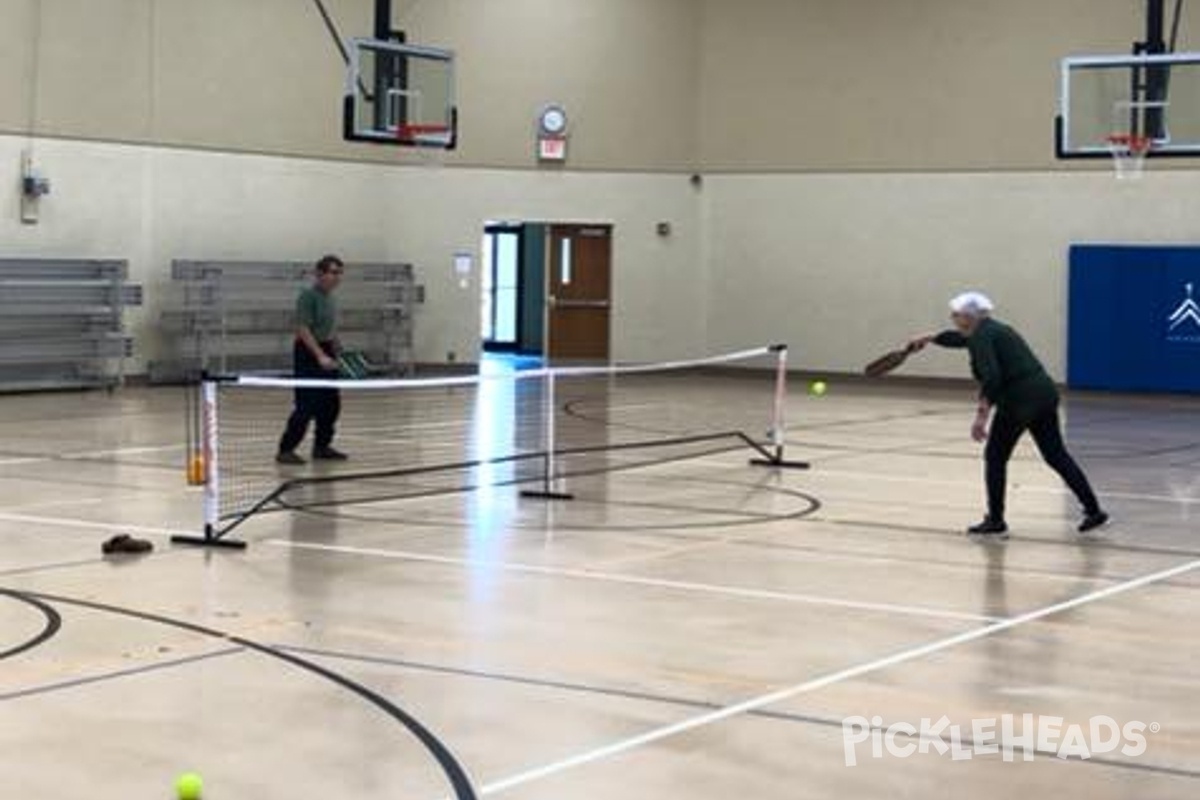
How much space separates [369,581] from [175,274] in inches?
751

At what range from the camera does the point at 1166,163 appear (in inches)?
A: 1212

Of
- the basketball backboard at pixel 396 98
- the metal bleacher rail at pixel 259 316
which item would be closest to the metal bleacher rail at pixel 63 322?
the metal bleacher rail at pixel 259 316

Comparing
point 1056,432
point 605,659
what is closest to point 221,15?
point 1056,432

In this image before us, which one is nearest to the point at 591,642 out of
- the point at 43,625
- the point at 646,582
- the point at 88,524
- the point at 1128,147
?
the point at 646,582

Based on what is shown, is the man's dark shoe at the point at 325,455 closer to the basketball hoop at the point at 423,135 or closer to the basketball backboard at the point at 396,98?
the basketball backboard at the point at 396,98

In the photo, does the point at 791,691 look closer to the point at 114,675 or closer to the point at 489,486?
the point at 114,675

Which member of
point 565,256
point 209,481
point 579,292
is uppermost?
point 565,256

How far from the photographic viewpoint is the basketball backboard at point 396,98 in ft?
81.0

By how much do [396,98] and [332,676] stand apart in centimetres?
1767

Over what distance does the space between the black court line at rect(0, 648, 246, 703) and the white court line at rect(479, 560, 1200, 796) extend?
8.11 feet

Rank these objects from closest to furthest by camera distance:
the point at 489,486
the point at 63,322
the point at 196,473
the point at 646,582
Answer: the point at 646,582
the point at 196,473
the point at 489,486
the point at 63,322

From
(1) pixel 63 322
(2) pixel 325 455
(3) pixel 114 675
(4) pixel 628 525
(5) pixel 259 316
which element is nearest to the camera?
(3) pixel 114 675

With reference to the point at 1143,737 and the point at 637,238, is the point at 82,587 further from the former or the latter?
the point at 637,238

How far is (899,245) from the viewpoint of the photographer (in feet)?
110
